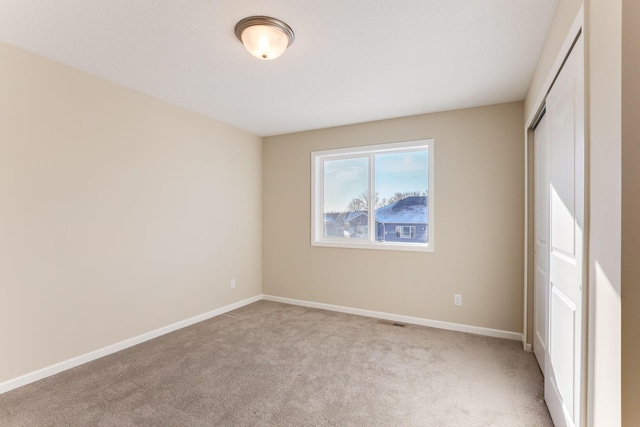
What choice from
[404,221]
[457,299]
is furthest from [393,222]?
[457,299]

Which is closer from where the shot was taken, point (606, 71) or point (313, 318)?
point (606, 71)

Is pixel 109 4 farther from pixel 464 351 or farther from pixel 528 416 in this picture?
pixel 464 351

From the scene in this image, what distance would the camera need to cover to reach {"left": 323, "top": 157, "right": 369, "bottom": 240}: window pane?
418 cm

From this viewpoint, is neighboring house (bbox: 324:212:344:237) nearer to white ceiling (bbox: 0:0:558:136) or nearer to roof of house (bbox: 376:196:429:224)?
roof of house (bbox: 376:196:429:224)

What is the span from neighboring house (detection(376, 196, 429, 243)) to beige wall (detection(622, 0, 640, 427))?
108 inches

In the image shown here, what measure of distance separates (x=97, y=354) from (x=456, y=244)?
3.68m

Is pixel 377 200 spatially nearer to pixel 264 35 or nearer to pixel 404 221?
pixel 404 221

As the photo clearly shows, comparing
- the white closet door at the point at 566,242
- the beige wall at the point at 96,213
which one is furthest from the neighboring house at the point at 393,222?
the white closet door at the point at 566,242

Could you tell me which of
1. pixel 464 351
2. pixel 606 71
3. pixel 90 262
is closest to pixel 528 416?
pixel 464 351

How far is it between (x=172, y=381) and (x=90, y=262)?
1.28 metres

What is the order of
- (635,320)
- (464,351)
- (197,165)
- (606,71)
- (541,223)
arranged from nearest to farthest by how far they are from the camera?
(635,320), (606,71), (541,223), (464,351), (197,165)

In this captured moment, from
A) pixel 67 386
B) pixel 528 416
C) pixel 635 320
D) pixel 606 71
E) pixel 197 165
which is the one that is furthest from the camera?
pixel 197 165

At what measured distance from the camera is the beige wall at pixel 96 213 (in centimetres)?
229

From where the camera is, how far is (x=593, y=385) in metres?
1.22
